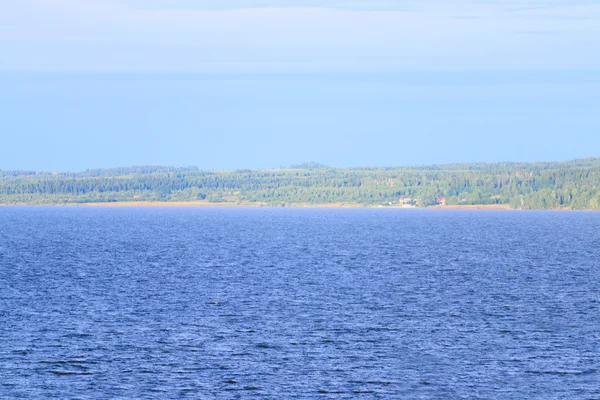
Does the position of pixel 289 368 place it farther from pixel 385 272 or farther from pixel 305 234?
pixel 305 234

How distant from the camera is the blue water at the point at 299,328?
1625 inches

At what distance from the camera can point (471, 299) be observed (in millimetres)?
68438

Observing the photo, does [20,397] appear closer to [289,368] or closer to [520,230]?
[289,368]

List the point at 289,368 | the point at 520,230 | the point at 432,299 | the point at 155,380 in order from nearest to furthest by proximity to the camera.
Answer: the point at 155,380
the point at 289,368
the point at 432,299
the point at 520,230

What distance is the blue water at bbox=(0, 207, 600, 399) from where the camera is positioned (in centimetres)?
4128

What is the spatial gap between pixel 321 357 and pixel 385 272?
4366 centimetres

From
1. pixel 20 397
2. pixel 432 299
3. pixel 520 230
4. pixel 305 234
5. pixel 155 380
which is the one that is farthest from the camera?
pixel 520 230

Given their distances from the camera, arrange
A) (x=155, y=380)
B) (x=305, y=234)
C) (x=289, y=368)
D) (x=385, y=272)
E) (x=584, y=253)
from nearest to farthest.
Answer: (x=155, y=380)
(x=289, y=368)
(x=385, y=272)
(x=584, y=253)
(x=305, y=234)

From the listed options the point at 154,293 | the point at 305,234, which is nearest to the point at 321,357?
the point at 154,293

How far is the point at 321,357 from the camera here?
4659 cm

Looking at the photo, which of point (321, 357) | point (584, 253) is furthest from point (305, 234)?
point (321, 357)

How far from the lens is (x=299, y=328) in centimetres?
5475

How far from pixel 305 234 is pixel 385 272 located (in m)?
82.0

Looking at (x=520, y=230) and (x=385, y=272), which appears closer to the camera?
(x=385, y=272)
